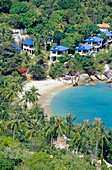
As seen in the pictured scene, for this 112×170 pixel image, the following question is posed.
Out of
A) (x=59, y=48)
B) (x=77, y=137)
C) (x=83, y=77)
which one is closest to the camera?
(x=77, y=137)

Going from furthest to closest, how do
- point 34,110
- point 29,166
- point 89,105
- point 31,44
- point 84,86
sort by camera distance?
1. point 31,44
2. point 84,86
3. point 89,105
4. point 34,110
5. point 29,166

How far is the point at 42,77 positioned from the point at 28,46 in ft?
47.7

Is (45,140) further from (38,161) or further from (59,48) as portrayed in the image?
(59,48)

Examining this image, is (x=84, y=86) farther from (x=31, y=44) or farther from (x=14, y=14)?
(x=14, y=14)

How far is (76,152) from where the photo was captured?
147ft

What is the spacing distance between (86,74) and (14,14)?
112 feet

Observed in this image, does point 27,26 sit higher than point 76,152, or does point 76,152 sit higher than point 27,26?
point 27,26

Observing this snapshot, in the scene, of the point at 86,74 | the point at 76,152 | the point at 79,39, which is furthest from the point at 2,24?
the point at 76,152

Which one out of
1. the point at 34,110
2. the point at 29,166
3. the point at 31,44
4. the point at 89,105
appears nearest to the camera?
the point at 29,166

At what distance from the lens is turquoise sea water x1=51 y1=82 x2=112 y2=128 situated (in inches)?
2471

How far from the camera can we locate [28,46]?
92938mm

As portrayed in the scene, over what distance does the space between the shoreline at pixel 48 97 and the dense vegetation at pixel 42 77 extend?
2666 mm

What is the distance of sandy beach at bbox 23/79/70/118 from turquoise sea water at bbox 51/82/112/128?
4.77 ft

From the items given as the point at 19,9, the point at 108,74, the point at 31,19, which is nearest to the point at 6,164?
the point at 108,74
